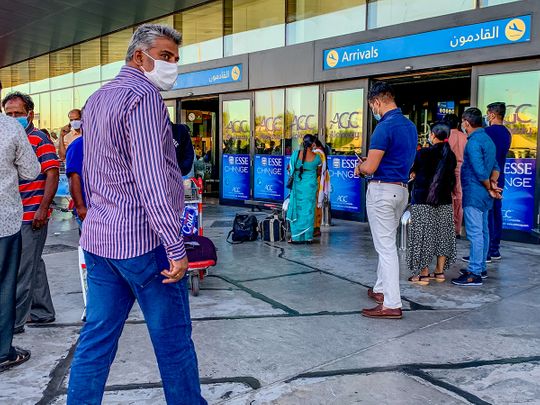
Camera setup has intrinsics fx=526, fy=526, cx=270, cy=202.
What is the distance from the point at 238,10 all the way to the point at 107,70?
645 centimetres

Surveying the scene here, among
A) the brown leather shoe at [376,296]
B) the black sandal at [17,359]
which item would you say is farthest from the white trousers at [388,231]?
the black sandal at [17,359]

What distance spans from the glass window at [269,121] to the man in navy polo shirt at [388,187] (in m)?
7.61

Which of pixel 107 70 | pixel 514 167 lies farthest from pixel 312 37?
pixel 107 70

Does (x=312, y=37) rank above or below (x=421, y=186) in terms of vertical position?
above

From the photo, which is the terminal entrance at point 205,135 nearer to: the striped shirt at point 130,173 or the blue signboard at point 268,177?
the blue signboard at point 268,177

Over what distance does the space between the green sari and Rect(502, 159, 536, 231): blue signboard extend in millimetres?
2947

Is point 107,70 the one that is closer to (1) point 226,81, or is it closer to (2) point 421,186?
(1) point 226,81

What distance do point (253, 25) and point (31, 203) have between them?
9.92 meters

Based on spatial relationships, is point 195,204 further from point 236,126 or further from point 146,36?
point 236,126

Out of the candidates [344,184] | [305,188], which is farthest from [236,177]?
[305,188]

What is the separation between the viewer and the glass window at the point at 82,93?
1845 cm

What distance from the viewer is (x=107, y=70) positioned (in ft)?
57.9

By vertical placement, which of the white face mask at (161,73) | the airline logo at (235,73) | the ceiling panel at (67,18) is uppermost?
the ceiling panel at (67,18)

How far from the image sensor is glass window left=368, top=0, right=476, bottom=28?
8.83 m
